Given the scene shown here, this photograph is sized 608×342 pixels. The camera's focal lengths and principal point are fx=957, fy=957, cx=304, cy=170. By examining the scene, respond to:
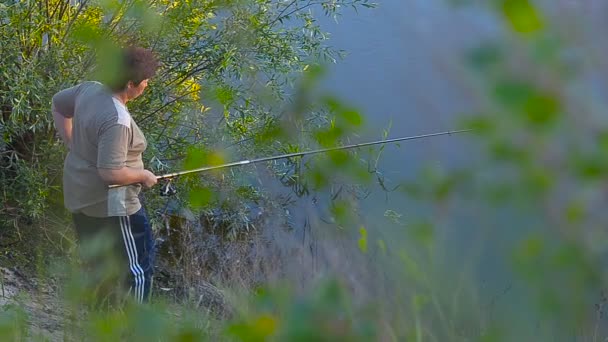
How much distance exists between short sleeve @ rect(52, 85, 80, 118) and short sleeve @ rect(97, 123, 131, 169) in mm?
473

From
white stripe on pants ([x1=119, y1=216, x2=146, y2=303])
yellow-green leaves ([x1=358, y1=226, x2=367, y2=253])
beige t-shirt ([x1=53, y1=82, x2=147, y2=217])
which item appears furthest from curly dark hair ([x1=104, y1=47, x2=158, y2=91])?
yellow-green leaves ([x1=358, y1=226, x2=367, y2=253])

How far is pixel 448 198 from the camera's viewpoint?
171 cm

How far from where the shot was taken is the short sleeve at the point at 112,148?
167 inches

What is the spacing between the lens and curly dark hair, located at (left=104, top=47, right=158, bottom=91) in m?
4.36

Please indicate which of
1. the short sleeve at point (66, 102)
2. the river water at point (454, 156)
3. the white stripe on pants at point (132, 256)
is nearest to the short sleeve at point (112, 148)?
the white stripe on pants at point (132, 256)

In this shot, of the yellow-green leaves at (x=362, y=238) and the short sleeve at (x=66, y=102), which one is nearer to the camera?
the yellow-green leaves at (x=362, y=238)

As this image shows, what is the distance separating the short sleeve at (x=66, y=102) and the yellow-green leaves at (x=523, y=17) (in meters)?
3.65

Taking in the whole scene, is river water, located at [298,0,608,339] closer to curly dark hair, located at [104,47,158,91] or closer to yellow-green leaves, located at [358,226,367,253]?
yellow-green leaves, located at [358,226,367,253]

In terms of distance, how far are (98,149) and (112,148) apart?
98 mm

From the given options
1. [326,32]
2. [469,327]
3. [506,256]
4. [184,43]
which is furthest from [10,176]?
[506,256]

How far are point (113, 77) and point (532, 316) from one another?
309 cm

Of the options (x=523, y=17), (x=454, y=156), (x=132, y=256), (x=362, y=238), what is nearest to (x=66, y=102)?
(x=132, y=256)

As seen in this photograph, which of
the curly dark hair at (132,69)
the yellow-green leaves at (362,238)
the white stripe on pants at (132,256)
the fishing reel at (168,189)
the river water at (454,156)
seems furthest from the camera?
the fishing reel at (168,189)

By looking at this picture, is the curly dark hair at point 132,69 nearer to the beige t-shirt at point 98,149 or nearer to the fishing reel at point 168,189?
the beige t-shirt at point 98,149
